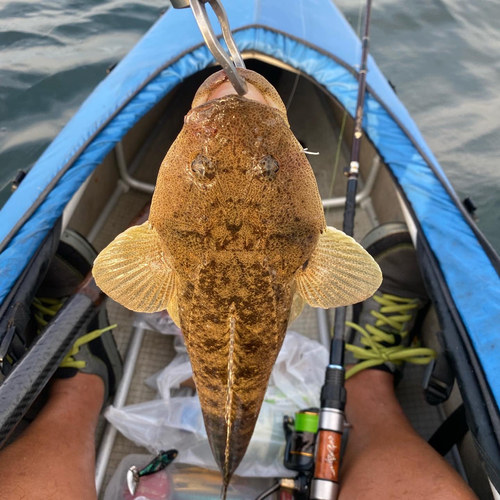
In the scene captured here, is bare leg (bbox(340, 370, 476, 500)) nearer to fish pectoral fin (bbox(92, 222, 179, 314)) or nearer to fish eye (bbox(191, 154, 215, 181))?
fish pectoral fin (bbox(92, 222, 179, 314))

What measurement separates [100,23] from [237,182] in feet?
24.4

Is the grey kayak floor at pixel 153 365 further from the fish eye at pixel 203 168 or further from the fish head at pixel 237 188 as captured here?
the fish eye at pixel 203 168

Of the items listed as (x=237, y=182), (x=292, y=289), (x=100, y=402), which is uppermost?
(x=237, y=182)

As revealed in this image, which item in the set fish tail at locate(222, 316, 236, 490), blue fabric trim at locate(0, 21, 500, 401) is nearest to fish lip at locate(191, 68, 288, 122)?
fish tail at locate(222, 316, 236, 490)

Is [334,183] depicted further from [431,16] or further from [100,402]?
[431,16]

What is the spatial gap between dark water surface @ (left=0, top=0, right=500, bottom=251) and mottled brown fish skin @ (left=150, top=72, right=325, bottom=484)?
4.20 meters

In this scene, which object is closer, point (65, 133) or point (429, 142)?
point (65, 133)

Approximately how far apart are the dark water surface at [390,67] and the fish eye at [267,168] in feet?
14.5

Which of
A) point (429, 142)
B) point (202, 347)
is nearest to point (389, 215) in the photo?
point (429, 142)

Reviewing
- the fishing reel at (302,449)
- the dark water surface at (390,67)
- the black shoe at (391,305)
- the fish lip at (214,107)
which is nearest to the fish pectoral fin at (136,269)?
the fish lip at (214,107)

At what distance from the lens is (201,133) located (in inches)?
55.7

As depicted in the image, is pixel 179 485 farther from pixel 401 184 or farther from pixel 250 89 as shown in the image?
pixel 401 184

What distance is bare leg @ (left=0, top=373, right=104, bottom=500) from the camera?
217 cm

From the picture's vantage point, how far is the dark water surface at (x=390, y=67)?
547 centimetres
